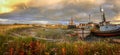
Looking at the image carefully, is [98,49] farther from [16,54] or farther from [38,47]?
[16,54]

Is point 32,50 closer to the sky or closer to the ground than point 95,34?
closer to the sky

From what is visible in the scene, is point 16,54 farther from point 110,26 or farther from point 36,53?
point 110,26

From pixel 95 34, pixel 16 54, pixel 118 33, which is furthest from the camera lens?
pixel 95 34

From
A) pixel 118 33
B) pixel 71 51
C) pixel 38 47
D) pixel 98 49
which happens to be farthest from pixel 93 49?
pixel 118 33

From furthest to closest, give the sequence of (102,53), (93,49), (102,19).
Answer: (102,19), (93,49), (102,53)

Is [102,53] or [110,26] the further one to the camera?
[110,26]

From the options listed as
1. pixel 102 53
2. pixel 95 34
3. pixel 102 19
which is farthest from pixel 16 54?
pixel 102 19

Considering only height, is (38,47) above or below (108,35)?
above

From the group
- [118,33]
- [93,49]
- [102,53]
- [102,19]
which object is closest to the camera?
[102,53]

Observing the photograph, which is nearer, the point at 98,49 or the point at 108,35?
the point at 98,49
